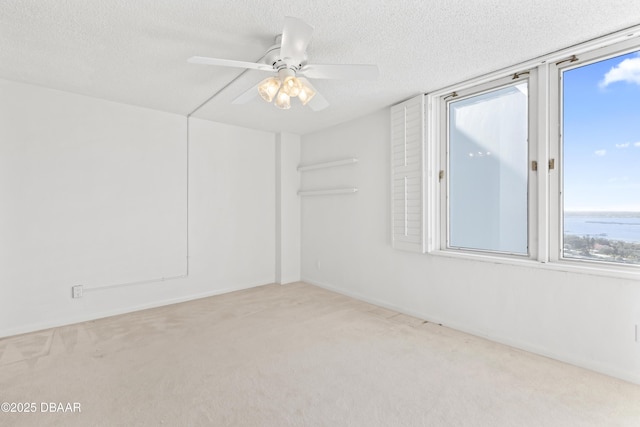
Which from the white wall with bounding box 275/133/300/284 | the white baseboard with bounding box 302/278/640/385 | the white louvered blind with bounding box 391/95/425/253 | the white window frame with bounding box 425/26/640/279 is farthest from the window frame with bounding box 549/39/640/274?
the white wall with bounding box 275/133/300/284

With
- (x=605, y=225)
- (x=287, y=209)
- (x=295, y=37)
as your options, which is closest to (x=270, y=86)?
(x=295, y=37)

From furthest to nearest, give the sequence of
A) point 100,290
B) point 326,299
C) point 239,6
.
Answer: point 326,299 → point 100,290 → point 239,6

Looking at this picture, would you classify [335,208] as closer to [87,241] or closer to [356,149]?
[356,149]

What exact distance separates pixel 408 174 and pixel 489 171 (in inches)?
28.7

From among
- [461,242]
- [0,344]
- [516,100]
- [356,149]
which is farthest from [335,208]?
[0,344]

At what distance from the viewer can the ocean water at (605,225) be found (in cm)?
204

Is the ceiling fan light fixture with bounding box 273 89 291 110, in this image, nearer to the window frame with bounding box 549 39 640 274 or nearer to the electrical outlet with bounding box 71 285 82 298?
the window frame with bounding box 549 39 640 274

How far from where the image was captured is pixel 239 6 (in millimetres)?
1688

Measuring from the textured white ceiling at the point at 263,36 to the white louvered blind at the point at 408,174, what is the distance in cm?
33

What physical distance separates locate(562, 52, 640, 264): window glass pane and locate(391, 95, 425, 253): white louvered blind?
1113 mm

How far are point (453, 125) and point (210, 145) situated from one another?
285cm

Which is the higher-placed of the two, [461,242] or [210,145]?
[210,145]

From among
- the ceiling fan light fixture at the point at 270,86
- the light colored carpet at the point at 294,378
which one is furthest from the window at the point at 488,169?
the ceiling fan light fixture at the point at 270,86

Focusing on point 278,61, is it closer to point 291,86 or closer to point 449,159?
point 291,86
